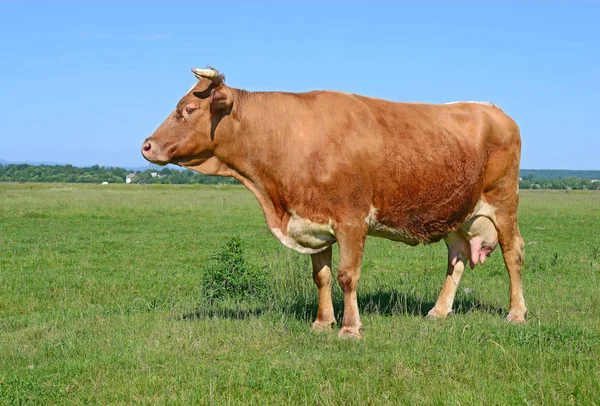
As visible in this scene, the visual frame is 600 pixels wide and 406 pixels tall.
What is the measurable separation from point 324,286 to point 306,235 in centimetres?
90

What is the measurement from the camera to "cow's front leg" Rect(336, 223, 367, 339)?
24.2ft

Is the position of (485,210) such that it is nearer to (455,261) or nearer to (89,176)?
(455,261)

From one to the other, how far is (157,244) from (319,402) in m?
14.0

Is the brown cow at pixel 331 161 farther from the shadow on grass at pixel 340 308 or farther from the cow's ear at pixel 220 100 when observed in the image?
the shadow on grass at pixel 340 308

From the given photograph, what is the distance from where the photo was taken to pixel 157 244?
61.6 feet

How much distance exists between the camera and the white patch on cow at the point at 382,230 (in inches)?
303

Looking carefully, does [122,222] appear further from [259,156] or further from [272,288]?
[259,156]

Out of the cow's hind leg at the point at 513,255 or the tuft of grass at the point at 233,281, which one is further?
→ the tuft of grass at the point at 233,281

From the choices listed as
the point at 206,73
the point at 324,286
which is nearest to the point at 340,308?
the point at 324,286

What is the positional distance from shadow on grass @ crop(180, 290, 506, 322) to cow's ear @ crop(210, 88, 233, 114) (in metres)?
2.49

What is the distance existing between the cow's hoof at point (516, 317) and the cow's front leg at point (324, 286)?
7.22ft

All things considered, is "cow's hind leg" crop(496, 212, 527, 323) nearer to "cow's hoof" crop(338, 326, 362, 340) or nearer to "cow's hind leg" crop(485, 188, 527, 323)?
"cow's hind leg" crop(485, 188, 527, 323)

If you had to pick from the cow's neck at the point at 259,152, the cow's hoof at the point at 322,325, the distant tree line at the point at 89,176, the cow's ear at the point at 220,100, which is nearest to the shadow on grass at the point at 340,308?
the cow's hoof at the point at 322,325

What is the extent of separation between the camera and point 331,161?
7387 mm
